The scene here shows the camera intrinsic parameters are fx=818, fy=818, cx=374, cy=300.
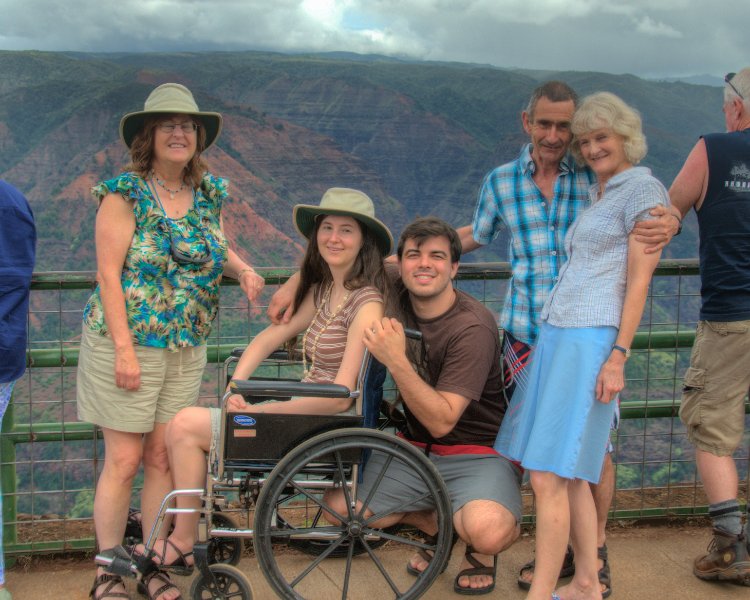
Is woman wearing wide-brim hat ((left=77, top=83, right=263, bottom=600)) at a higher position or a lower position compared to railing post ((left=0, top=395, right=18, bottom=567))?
higher

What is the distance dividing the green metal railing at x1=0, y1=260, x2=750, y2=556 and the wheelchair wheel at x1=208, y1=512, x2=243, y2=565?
67 centimetres

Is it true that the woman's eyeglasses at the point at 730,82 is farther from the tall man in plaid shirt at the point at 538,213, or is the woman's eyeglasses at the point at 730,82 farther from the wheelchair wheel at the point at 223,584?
the wheelchair wheel at the point at 223,584

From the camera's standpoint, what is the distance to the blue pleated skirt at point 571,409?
2.67 metres

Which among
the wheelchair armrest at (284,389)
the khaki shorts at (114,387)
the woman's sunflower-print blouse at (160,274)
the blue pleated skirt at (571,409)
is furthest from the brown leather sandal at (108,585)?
the blue pleated skirt at (571,409)

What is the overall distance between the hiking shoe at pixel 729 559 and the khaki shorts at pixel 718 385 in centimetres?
35

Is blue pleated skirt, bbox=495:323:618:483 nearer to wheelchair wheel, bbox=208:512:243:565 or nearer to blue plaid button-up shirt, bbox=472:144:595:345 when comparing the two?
blue plaid button-up shirt, bbox=472:144:595:345

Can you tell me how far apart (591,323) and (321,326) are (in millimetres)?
950

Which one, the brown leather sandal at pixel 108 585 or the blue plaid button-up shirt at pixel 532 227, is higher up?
the blue plaid button-up shirt at pixel 532 227

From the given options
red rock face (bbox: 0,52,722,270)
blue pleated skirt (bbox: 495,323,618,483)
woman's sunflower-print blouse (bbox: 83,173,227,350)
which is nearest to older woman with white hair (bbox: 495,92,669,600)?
blue pleated skirt (bbox: 495,323,618,483)

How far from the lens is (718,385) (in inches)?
124

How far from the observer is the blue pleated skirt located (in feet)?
8.77

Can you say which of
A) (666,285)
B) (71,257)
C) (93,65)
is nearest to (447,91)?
(93,65)

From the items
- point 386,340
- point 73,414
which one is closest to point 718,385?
point 386,340

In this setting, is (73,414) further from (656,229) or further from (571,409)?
(656,229)
